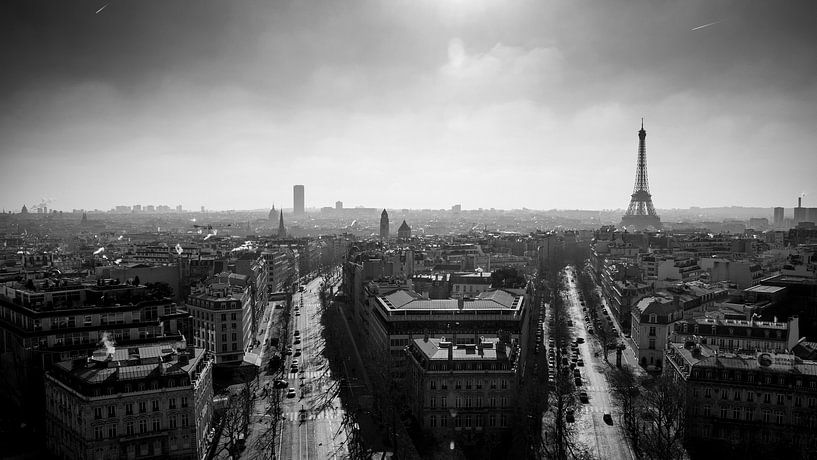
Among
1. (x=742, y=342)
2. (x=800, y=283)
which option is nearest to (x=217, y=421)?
(x=742, y=342)

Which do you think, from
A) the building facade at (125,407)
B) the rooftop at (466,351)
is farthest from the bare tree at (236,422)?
the rooftop at (466,351)

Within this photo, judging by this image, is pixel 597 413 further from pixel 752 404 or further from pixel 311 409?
pixel 311 409

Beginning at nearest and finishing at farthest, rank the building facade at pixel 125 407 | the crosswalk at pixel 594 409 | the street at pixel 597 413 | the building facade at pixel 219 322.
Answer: the building facade at pixel 125 407
the street at pixel 597 413
the crosswalk at pixel 594 409
the building facade at pixel 219 322

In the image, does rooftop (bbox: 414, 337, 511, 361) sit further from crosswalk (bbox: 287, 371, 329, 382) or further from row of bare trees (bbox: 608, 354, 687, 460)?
crosswalk (bbox: 287, 371, 329, 382)

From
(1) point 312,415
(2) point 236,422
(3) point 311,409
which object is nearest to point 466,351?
(1) point 312,415

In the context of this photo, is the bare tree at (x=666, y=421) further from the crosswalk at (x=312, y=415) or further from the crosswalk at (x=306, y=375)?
the crosswalk at (x=306, y=375)

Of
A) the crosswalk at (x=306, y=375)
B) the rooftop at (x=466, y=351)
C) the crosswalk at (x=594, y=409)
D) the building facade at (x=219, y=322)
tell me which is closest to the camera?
the rooftop at (x=466, y=351)

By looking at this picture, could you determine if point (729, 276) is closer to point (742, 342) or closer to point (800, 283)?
point (800, 283)

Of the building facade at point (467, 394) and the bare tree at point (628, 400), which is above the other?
the building facade at point (467, 394)

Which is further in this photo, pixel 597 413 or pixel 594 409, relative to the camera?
pixel 594 409

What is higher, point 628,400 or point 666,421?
point 666,421
